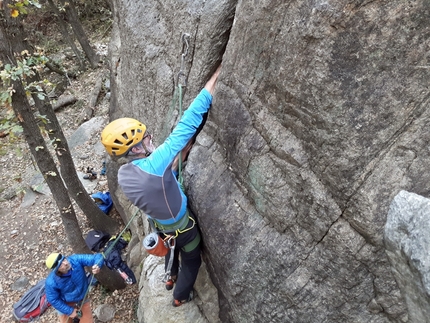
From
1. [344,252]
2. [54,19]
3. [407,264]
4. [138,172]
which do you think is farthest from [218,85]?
[54,19]

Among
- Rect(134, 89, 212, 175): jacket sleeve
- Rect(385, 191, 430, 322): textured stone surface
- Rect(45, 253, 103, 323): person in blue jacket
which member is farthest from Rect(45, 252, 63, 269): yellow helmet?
Rect(385, 191, 430, 322): textured stone surface

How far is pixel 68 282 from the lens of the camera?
658 centimetres

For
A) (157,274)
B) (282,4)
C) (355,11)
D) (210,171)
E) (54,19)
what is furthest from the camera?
(54,19)

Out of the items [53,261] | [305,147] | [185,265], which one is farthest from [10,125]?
[305,147]

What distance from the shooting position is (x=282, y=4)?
3.29 meters

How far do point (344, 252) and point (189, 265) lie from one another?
2.68 metres

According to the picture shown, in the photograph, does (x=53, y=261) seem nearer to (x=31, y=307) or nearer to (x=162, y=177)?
(x=31, y=307)

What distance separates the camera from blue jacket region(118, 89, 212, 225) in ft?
13.9

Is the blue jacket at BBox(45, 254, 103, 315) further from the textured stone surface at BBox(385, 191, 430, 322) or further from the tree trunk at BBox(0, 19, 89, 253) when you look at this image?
the textured stone surface at BBox(385, 191, 430, 322)

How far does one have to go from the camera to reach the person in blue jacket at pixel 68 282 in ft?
20.7

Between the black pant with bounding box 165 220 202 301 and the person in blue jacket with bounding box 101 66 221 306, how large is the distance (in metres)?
0.02

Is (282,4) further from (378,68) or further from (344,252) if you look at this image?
(344,252)

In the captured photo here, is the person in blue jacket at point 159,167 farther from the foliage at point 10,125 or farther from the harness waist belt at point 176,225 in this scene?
the foliage at point 10,125

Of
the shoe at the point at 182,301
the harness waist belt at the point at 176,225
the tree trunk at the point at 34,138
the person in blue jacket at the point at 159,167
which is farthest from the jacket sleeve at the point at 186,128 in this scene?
the tree trunk at the point at 34,138
